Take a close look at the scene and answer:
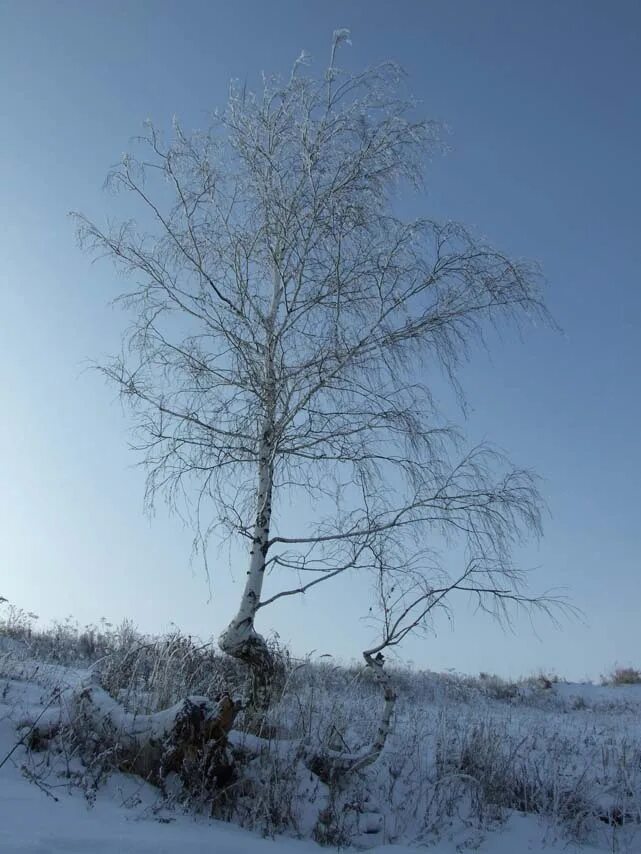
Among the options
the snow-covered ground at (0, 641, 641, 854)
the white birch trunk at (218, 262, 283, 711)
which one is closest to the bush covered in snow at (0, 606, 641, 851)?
the snow-covered ground at (0, 641, 641, 854)

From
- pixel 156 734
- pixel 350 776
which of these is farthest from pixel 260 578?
pixel 156 734

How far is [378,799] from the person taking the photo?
563cm

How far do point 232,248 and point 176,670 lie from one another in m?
5.27

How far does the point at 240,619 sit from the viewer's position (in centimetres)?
815

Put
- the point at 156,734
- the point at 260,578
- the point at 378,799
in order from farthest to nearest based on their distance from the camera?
the point at 260,578, the point at 378,799, the point at 156,734

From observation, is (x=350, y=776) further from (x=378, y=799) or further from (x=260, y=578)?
(x=260, y=578)

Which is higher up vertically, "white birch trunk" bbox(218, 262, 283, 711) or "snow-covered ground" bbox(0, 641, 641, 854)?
"white birch trunk" bbox(218, 262, 283, 711)

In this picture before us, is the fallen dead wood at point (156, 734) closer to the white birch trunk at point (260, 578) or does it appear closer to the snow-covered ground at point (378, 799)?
the snow-covered ground at point (378, 799)

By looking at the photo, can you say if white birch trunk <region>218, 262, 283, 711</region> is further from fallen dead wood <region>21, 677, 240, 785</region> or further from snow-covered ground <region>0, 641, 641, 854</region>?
fallen dead wood <region>21, 677, 240, 785</region>

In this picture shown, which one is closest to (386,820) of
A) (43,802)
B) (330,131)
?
(43,802)

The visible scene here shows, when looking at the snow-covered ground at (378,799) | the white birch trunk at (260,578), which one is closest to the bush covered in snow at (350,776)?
the snow-covered ground at (378,799)

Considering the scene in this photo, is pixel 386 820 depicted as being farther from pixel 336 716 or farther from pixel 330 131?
pixel 330 131

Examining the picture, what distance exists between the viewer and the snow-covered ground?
379 centimetres

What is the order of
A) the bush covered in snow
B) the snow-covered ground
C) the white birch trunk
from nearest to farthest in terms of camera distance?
the snow-covered ground → the bush covered in snow → the white birch trunk
